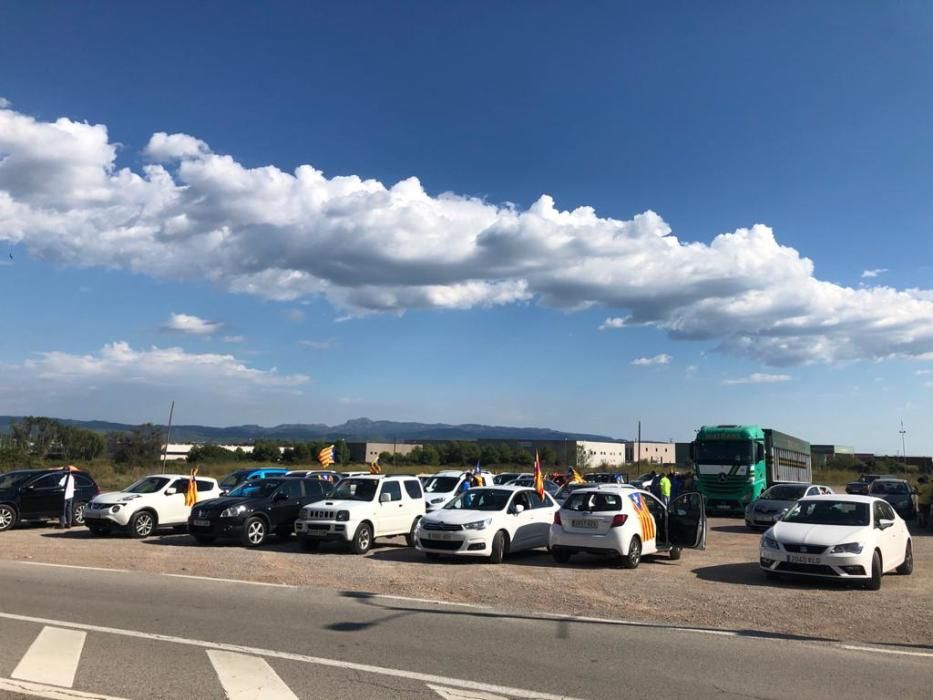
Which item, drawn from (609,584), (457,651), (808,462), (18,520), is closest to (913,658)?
(457,651)

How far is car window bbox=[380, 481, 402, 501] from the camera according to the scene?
18.4 meters

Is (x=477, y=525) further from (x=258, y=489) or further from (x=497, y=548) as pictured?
(x=258, y=489)

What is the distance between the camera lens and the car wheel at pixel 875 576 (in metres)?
12.8

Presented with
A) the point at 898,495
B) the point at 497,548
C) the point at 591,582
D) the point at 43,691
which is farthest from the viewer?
the point at 898,495

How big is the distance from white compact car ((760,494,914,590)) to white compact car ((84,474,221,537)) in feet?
45.9

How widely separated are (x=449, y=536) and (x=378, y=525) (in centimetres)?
273

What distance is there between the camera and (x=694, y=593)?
40.2ft

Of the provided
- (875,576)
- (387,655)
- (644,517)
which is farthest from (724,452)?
(387,655)

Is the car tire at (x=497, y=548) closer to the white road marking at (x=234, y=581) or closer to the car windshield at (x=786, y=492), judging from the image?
the white road marking at (x=234, y=581)

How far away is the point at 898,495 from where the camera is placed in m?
30.3

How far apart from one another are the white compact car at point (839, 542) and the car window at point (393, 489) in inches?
320

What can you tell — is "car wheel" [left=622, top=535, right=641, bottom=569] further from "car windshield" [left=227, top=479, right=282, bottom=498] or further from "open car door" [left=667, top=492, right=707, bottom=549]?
"car windshield" [left=227, top=479, right=282, bottom=498]

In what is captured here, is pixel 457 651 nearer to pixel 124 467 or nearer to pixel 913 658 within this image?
pixel 913 658

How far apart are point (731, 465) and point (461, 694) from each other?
24514mm
